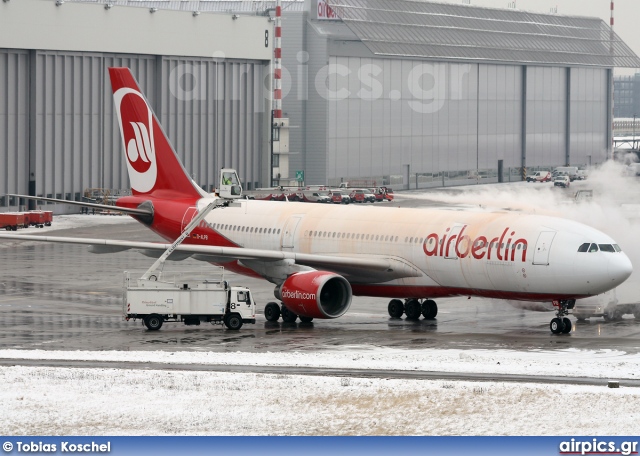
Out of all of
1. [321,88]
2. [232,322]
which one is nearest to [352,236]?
[232,322]

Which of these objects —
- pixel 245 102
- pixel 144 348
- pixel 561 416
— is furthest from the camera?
pixel 245 102

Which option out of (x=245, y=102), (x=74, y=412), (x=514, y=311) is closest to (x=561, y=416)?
(x=74, y=412)

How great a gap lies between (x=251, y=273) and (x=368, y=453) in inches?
1037

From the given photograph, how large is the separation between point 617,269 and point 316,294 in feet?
35.0

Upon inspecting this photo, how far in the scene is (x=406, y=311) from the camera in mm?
48312

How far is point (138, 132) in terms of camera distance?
55.4m

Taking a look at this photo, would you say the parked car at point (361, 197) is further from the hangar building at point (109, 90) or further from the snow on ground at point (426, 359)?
the snow on ground at point (426, 359)

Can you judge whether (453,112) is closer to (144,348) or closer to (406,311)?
(406,311)

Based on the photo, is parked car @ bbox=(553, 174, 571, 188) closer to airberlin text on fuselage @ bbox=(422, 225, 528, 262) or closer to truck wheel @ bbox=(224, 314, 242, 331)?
airberlin text on fuselage @ bbox=(422, 225, 528, 262)

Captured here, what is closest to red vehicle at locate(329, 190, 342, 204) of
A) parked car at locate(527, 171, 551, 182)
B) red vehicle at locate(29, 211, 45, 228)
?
red vehicle at locate(29, 211, 45, 228)

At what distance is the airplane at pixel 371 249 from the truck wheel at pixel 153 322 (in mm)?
3633

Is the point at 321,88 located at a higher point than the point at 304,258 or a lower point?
higher

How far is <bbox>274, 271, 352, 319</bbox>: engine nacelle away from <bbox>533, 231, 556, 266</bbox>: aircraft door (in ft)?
23.7

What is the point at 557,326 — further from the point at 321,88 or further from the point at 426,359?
the point at 321,88
